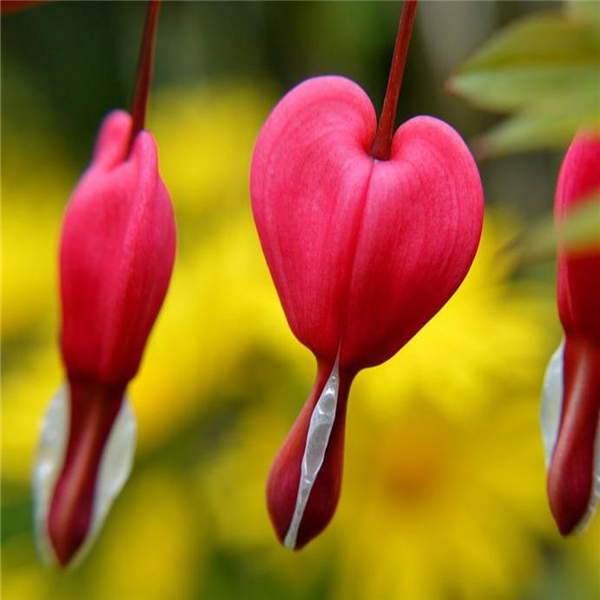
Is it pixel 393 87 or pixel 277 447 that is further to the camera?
pixel 277 447

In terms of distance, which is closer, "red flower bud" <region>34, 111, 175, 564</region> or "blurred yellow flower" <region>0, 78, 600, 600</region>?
"red flower bud" <region>34, 111, 175, 564</region>

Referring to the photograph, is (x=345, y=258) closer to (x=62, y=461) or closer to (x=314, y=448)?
(x=314, y=448)

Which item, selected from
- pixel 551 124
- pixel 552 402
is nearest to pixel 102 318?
pixel 552 402

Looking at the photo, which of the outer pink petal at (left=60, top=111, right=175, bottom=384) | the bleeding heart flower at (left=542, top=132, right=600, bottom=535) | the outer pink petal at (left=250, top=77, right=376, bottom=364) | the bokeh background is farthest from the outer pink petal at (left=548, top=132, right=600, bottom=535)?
the bokeh background

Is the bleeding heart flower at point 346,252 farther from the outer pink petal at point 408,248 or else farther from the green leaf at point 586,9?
the green leaf at point 586,9

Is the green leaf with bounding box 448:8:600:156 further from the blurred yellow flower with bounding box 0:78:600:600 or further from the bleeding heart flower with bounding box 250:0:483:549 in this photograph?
the blurred yellow flower with bounding box 0:78:600:600

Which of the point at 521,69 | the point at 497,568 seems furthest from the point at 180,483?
the point at 521,69

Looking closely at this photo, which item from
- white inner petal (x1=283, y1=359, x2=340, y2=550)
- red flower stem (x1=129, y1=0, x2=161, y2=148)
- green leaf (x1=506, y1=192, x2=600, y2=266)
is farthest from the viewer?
red flower stem (x1=129, y1=0, x2=161, y2=148)

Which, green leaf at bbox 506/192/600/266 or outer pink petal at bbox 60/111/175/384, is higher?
green leaf at bbox 506/192/600/266
